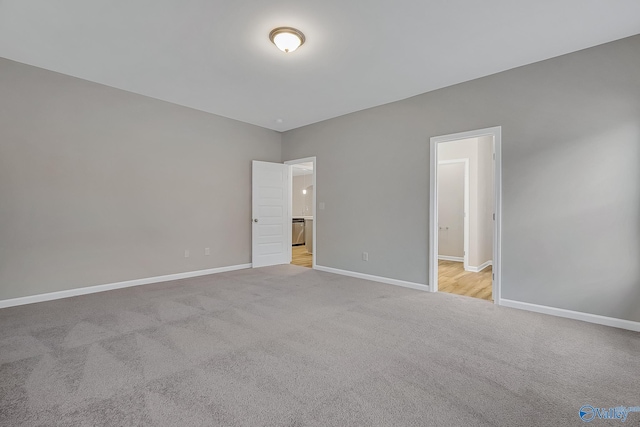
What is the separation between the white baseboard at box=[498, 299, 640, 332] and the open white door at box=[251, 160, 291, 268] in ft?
13.1

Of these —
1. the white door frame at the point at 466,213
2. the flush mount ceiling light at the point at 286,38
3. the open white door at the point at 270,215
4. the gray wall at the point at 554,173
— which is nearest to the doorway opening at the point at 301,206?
the open white door at the point at 270,215

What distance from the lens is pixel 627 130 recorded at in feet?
9.18

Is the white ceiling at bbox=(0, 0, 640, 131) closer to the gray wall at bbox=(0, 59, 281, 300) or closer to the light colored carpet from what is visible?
the gray wall at bbox=(0, 59, 281, 300)

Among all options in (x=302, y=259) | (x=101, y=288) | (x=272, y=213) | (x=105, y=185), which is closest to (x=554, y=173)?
(x=272, y=213)

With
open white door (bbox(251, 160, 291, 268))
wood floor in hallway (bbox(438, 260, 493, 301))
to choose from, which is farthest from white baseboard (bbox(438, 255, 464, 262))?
open white door (bbox(251, 160, 291, 268))

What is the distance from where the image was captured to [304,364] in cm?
212

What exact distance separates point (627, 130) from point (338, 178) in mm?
3587

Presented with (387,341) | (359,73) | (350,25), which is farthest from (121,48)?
(387,341)

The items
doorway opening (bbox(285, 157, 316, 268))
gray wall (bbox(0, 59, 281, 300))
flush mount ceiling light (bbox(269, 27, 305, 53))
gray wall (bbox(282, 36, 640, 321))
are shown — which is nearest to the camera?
flush mount ceiling light (bbox(269, 27, 305, 53))

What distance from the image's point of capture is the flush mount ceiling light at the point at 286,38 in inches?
105

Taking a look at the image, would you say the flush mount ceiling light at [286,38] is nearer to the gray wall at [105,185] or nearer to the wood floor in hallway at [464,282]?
the gray wall at [105,185]

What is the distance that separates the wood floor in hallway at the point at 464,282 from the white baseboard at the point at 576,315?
0.34 meters

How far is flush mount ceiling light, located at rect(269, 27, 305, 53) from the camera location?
8.77ft

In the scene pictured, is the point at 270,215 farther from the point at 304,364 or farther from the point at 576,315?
the point at 576,315
